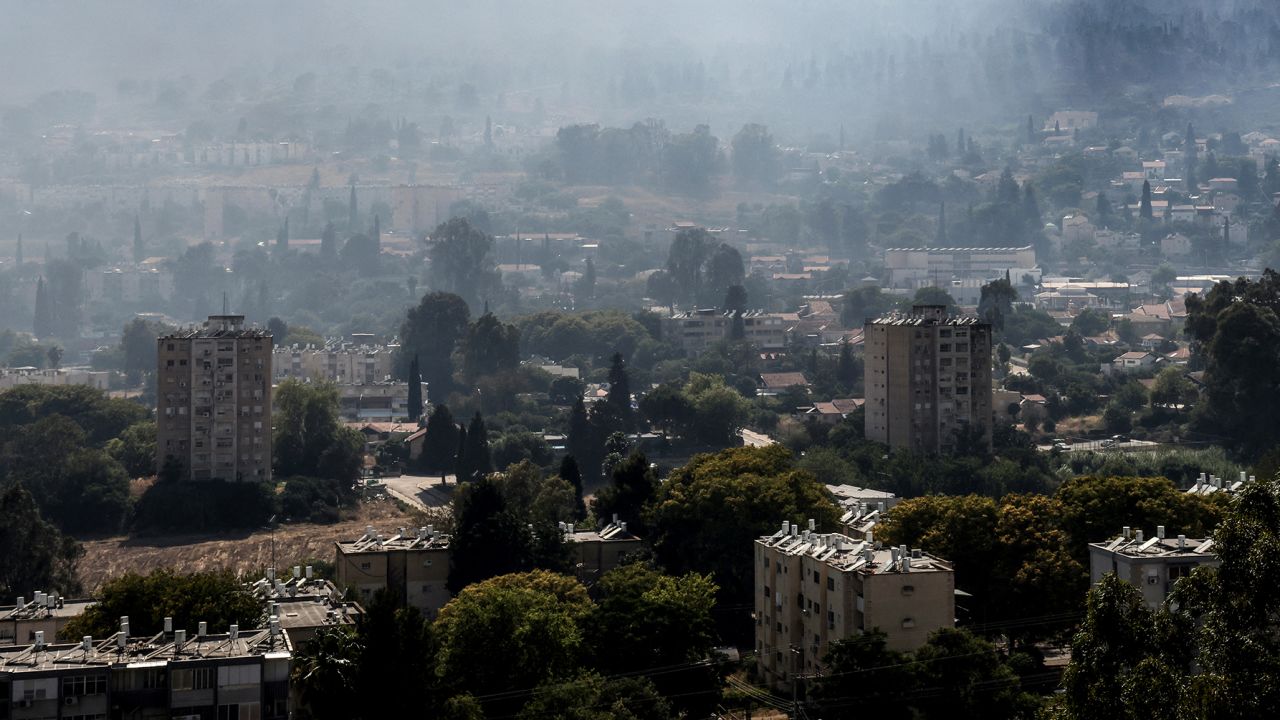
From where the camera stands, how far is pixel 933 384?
55.2 m

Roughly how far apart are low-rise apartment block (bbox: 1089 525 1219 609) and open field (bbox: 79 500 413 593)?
780 inches

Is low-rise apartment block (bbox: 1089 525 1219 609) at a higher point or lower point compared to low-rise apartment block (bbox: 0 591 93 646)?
higher

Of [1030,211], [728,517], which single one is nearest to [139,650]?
[728,517]

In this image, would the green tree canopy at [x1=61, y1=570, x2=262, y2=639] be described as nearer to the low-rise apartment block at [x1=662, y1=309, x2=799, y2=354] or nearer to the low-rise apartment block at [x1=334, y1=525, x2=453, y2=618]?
the low-rise apartment block at [x1=334, y1=525, x2=453, y2=618]

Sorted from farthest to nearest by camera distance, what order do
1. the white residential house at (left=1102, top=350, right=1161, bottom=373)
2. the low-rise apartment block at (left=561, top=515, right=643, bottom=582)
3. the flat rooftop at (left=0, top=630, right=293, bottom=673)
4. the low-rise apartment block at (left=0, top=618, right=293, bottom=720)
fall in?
the white residential house at (left=1102, top=350, right=1161, bottom=373)
the low-rise apartment block at (left=561, top=515, right=643, bottom=582)
the flat rooftop at (left=0, top=630, right=293, bottom=673)
the low-rise apartment block at (left=0, top=618, right=293, bottom=720)

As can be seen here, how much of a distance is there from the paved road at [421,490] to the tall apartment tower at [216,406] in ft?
13.0

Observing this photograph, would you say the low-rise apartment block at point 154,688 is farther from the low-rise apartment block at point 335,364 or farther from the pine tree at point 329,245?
the pine tree at point 329,245

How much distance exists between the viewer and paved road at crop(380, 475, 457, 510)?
53750mm

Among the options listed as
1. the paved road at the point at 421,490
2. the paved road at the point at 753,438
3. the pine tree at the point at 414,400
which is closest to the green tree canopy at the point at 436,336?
the pine tree at the point at 414,400

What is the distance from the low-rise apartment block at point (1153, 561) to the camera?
27422 millimetres

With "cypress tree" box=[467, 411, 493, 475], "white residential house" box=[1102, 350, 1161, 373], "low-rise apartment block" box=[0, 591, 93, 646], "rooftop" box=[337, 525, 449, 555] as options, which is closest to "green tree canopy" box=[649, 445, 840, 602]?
"rooftop" box=[337, 525, 449, 555]

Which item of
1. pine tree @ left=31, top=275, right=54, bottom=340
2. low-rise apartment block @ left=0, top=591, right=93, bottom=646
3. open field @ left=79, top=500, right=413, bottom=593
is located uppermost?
pine tree @ left=31, top=275, right=54, bottom=340

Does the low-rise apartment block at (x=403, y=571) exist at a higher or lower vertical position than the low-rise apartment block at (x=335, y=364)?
lower

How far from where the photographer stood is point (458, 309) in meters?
83.0
